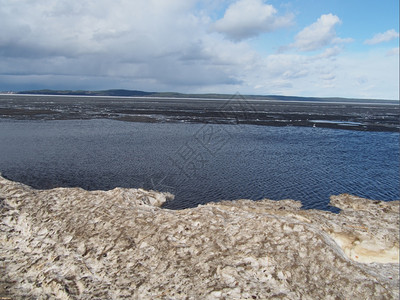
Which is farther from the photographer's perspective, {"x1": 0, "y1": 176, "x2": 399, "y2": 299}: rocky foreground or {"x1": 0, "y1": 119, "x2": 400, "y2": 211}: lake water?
{"x1": 0, "y1": 119, "x2": 400, "y2": 211}: lake water

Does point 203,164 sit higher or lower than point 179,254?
lower

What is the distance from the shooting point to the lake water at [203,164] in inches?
1243

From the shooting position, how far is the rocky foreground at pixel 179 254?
41.4ft

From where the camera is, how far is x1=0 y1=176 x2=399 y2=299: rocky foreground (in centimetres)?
1261

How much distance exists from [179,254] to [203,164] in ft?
90.9

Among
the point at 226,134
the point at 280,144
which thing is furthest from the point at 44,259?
the point at 226,134

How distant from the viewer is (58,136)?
61.8 metres

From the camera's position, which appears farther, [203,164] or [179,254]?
[203,164]

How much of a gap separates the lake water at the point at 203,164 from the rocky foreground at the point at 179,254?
8951 mm

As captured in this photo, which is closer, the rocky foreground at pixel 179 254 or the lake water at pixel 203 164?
the rocky foreground at pixel 179 254

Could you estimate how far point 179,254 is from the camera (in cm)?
1453

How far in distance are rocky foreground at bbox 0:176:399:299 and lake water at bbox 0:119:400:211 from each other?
8.95m

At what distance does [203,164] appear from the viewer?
42.0m

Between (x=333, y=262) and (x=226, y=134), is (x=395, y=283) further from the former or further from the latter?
(x=226, y=134)
